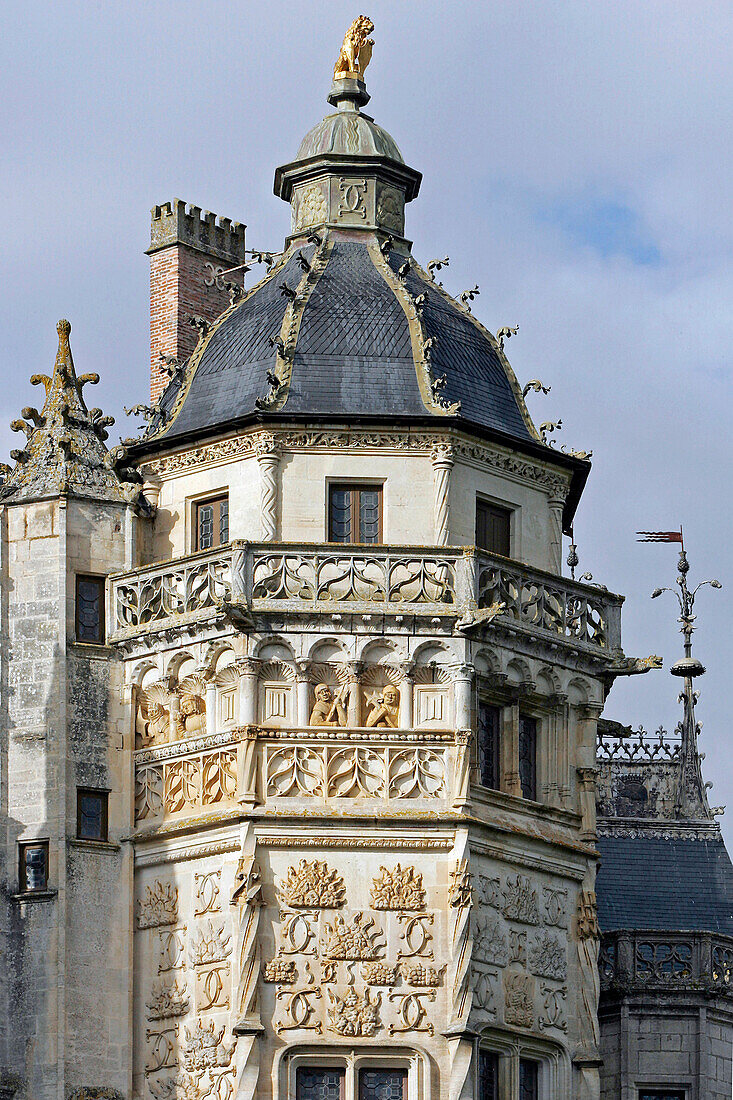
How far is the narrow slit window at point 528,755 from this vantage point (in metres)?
48.6

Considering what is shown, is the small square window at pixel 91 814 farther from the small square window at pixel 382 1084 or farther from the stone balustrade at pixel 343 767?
the small square window at pixel 382 1084

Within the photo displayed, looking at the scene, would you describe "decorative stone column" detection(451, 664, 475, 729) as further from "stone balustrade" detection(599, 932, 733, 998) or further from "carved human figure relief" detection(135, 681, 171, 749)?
"stone balustrade" detection(599, 932, 733, 998)

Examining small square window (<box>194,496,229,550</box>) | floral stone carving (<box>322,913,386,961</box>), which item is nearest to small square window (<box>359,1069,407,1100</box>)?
floral stone carving (<box>322,913,386,961</box>)

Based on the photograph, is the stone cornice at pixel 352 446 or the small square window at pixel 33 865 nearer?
the small square window at pixel 33 865

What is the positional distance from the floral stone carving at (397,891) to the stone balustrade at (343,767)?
1.07 meters

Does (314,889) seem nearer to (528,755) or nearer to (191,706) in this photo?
(191,706)

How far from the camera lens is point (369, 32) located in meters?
54.4

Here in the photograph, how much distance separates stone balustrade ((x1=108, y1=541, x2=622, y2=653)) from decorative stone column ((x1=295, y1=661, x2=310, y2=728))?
844 mm

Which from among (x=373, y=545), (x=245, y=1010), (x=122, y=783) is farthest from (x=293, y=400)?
(x=245, y=1010)

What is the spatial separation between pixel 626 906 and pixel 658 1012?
2.39 metres

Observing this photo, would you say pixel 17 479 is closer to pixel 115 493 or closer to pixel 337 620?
pixel 115 493

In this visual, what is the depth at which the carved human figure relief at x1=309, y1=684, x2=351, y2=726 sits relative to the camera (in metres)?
46.9

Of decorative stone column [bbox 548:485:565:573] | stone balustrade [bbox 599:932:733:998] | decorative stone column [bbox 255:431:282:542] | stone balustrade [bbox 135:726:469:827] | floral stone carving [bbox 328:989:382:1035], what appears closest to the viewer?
floral stone carving [bbox 328:989:382:1035]

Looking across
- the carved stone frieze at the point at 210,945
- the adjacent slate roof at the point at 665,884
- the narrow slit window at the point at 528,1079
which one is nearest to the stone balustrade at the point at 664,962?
the adjacent slate roof at the point at 665,884
